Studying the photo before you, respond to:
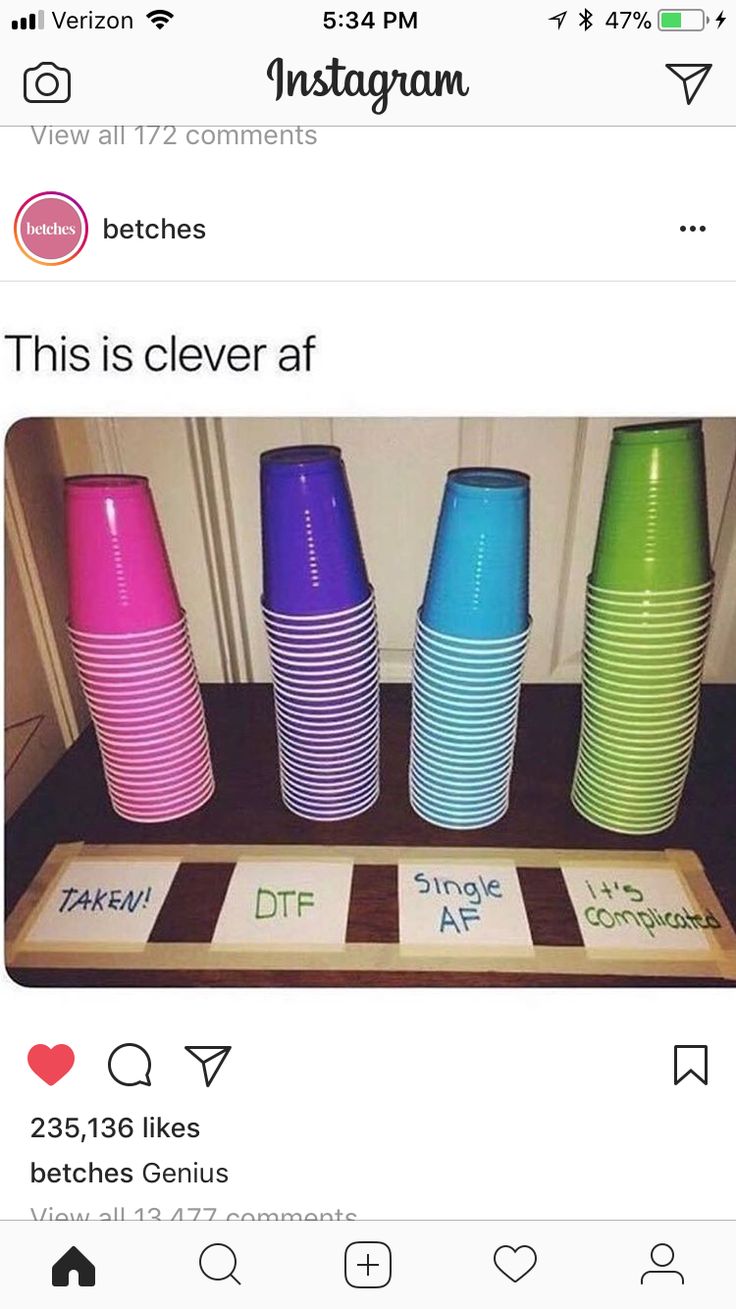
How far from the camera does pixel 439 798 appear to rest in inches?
22.6

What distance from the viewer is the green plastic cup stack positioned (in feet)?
1.61

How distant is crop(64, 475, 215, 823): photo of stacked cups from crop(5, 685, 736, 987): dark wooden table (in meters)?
0.04
